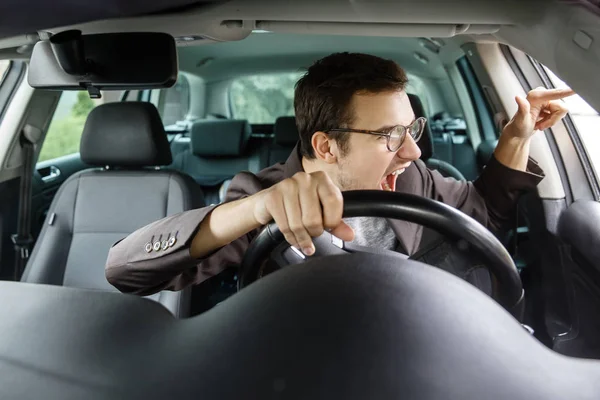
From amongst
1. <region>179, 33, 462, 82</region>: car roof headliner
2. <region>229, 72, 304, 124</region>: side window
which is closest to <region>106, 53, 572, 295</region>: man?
<region>179, 33, 462, 82</region>: car roof headliner

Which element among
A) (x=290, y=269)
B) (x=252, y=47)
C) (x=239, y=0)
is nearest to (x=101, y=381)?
(x=290, y=269)

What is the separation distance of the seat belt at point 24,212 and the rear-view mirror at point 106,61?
4.04ft

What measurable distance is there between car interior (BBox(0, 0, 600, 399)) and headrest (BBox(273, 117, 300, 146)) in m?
0.02

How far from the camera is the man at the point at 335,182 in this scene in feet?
2.84

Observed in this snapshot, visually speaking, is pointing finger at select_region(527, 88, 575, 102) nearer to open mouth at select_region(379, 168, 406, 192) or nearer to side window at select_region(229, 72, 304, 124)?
open mouth at select_region(379, 168, 406, 192)

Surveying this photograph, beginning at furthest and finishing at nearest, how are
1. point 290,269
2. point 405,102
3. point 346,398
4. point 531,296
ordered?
point 531,296, point 405,102, point 290,269, point 346,398

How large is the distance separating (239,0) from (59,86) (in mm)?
546

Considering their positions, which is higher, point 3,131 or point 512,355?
point 512,355

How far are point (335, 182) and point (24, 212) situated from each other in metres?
1.77

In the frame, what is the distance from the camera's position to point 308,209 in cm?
83

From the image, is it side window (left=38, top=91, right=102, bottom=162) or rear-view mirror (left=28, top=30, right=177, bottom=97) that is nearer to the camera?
rear-view mirror (left=28, top=30, right=177, bottom=97)

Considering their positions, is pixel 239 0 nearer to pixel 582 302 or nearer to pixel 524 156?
pixel 524 156

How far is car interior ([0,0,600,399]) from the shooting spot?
62cm

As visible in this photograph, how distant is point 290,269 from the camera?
2.39 ft
